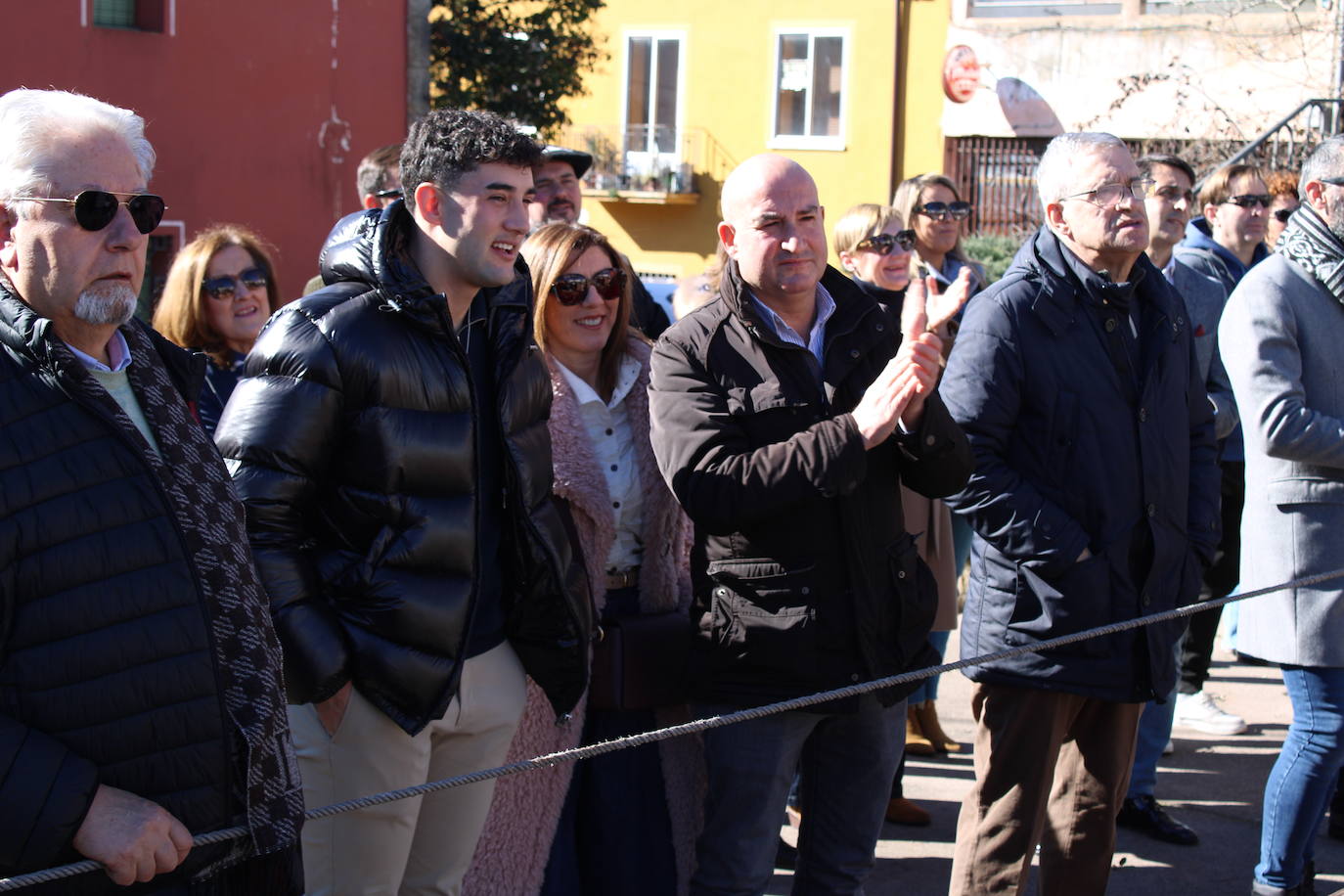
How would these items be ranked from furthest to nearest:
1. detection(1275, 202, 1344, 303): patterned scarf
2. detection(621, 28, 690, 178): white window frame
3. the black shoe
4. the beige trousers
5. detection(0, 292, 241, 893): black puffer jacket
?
detection(621, 28, 690, 178): white window frame
the black shoe
detection(1275, 202, 1344, 303): patterned scarf
the beige trousers
detection(0, 292, 241, 893): black puffer jacket

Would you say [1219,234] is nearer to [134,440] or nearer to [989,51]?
[134,440]

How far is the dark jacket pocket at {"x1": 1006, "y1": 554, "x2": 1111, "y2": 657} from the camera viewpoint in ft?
11.5

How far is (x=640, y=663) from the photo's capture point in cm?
368

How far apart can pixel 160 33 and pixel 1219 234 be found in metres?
12.2

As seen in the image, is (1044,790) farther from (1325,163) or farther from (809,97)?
(809,97)

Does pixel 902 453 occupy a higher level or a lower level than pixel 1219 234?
lower

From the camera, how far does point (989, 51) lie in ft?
75.8

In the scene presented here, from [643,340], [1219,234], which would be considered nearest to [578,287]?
[643,340]

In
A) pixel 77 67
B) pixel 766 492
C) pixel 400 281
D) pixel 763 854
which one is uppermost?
pixel 77 67

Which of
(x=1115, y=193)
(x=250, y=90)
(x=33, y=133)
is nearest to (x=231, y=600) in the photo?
(x=33, y=133)

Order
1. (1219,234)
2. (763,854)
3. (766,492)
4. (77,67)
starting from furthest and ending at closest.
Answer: (77,67) < (1219,234) < (763,854) < (766,492)

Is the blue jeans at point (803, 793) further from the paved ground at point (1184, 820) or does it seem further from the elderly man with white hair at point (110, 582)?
the elderly man with white hair at point (110, 582)

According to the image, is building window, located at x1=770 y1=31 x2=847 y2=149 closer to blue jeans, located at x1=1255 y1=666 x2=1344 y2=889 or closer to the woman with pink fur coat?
blue jeans, located at x1=1255 y1=666 x2=1344 y2=889

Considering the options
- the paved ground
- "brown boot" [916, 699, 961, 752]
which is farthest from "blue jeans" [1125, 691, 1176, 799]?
"brown boot" [916, 699, 961, 752]
